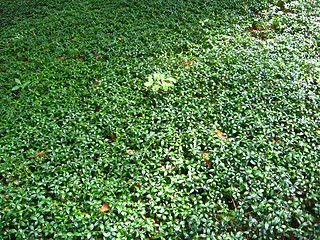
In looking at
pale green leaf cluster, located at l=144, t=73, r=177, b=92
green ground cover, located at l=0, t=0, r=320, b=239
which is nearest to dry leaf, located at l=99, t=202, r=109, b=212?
green ground cover, located at l=0, t=0, r=320, b=239

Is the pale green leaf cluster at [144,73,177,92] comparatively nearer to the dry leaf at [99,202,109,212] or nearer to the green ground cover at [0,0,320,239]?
the green ground cover at [0,0,320,239]

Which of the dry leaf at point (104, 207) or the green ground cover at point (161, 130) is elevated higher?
A: the green ground cover at point (161, 130)

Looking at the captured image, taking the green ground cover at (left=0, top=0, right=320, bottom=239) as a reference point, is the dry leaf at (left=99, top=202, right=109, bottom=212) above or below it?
below

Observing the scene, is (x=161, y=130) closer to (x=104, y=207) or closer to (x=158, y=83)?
(x=158, y=83)

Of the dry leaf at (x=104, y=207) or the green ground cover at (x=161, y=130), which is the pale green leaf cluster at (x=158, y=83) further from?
the dry leaf at (x=104, y=207)

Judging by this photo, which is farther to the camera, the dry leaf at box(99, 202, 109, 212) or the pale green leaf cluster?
the pale green leaf cluster

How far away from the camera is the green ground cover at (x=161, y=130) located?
2.22 metres

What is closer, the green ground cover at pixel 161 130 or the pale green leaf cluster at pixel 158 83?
the green ground cover at pixel 161 130

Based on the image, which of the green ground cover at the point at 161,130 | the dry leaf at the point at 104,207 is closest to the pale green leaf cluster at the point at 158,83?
the green ground cover at the point at 161,130

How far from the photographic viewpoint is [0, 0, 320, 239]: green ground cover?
2.22 metres

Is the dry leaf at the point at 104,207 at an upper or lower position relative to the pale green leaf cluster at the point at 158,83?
lower

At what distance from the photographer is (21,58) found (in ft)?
14.5

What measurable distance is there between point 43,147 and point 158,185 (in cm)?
158

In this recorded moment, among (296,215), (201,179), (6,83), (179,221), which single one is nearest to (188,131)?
(201,179)
